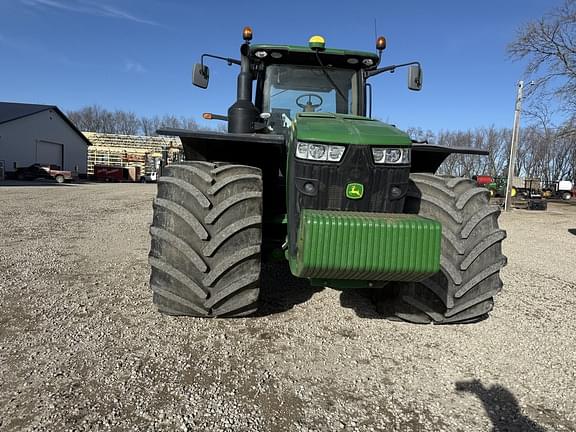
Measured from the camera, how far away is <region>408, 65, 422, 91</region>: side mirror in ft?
14.4

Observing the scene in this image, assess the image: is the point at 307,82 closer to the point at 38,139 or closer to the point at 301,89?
the point at 301,89

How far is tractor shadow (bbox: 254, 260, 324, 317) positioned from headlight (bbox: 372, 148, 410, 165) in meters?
1.61

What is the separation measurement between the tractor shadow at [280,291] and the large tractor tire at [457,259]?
103cm

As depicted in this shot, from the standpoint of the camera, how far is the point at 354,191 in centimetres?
281

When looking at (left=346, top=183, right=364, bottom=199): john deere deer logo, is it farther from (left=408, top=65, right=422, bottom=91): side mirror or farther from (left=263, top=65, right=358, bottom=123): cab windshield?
(left=408, top=65, right=422, bottom=91): side mirror

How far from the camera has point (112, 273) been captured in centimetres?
486

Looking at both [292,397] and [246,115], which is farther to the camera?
[246,115]

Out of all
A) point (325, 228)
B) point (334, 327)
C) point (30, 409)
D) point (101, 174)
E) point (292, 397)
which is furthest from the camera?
point (101, 174)

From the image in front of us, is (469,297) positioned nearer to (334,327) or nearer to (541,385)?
(541,385)

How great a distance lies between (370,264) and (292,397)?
881mm

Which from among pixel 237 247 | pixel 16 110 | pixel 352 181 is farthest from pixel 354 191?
pixel 16 110

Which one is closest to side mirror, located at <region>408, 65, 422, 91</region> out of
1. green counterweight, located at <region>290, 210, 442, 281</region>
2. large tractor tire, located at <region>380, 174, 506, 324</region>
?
large tractor tire, located at <region>380, 174, 506, 324</region>

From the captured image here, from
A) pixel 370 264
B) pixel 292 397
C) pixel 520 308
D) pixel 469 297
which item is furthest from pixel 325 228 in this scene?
pixel 520 308

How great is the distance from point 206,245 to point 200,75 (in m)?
2.23
